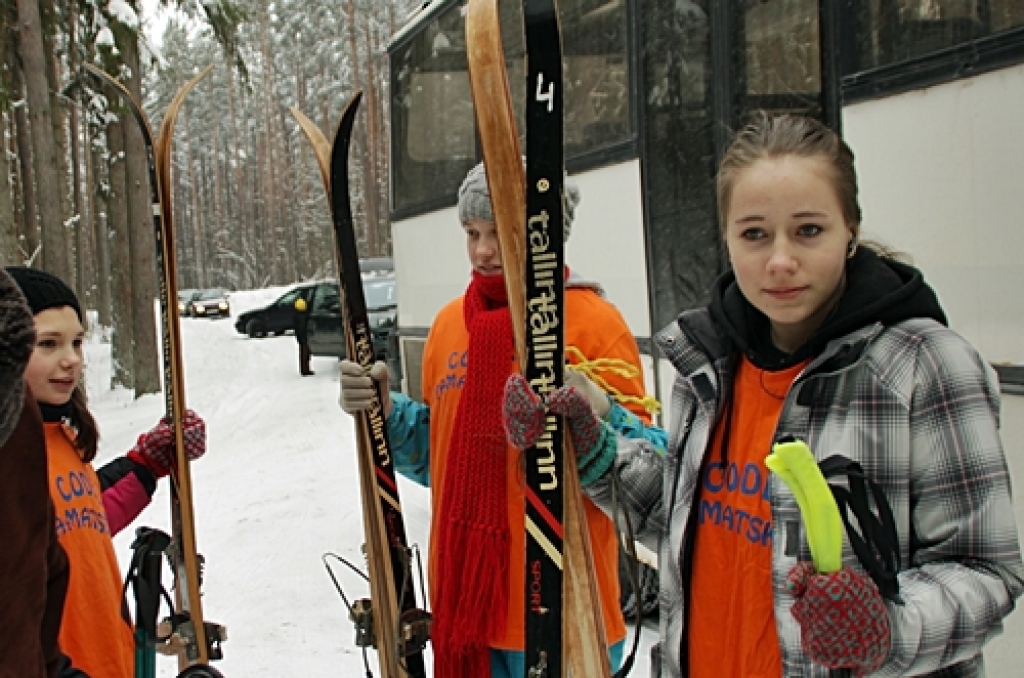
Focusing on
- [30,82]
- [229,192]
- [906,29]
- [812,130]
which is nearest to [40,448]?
[812,130]

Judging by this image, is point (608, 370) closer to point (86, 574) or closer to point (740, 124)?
point (86, 574)

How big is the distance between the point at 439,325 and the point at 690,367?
0.95 m

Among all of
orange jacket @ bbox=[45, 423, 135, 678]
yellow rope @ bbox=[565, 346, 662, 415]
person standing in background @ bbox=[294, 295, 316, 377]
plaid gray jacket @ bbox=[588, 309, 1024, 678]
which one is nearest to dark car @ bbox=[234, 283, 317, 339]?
person standing in background @ bbox=[294, 295, 316, 377]

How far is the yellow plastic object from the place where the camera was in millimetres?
1105

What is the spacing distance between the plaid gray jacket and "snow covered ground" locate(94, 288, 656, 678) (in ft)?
8.67

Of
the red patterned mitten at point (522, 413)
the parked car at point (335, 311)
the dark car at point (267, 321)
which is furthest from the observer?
the dark car at point (267, 321)

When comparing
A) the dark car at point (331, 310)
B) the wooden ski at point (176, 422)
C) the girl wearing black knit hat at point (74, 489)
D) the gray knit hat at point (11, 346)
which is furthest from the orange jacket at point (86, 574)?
the dark car at point (331, 310)

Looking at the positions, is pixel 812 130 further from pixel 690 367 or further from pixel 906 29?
pixel 906 29

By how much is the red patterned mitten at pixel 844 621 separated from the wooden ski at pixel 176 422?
185 centimetres

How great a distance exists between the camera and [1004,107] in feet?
7.45

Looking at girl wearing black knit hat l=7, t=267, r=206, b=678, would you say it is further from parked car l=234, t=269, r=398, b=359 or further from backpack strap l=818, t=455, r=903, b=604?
parked car l=234, t=269, r=398, b=359

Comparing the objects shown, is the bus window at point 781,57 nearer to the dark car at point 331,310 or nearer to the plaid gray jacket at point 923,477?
the plaid gray jacket at point 923,477

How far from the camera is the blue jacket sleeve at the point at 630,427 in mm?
1908

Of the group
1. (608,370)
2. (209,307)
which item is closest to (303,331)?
(608,370)
